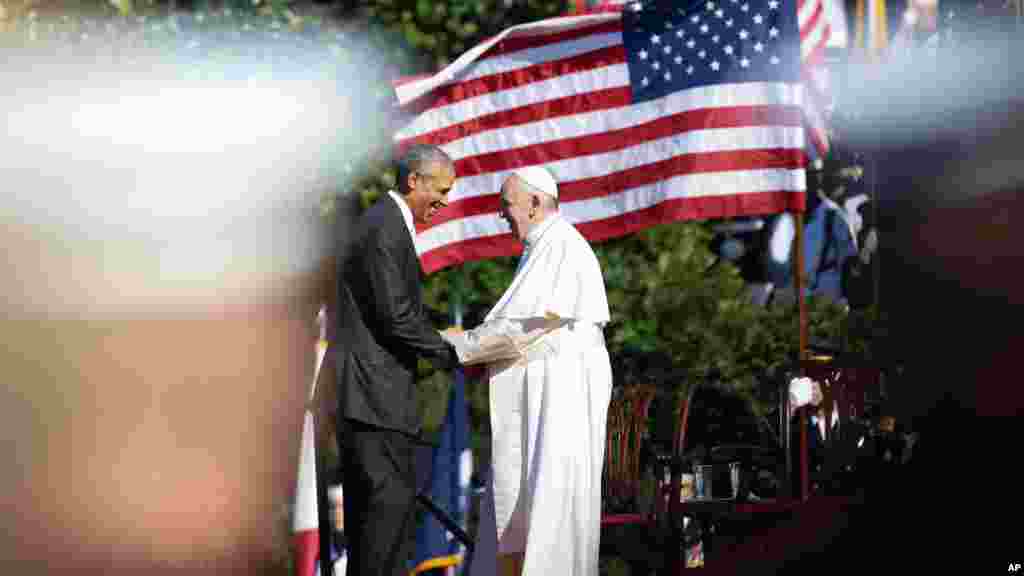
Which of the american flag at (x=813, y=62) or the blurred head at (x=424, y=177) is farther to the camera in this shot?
the american flag at (x=813, y=62)

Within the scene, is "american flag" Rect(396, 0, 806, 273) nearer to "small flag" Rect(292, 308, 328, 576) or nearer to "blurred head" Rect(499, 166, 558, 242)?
"small flag" Rect(292, 308, 328, 576)

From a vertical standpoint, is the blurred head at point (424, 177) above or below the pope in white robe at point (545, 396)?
above

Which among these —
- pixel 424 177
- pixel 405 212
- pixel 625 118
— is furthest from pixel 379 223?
pixel 625 118

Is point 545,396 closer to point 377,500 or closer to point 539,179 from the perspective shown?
point 377,500

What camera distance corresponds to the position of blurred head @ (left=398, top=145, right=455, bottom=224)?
23.4 ft

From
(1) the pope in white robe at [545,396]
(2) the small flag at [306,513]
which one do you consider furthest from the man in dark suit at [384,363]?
(2) the small flag at [306,513]

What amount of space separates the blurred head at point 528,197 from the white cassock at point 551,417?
6 centimetres

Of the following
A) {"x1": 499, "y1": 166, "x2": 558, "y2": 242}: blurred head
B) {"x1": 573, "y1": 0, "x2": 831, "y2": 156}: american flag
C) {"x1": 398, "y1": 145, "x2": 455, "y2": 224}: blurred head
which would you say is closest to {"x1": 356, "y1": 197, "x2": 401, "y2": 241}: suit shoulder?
{"x1": 398, "y1": 145, "x2": 455, "y2": 224}: blurred head

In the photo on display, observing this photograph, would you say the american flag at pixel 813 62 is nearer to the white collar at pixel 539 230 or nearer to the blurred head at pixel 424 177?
the white collar at pixel 539 230

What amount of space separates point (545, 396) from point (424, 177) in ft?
3.62

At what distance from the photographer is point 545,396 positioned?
7234 mm

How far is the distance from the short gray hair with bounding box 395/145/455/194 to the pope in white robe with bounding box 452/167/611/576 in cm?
43

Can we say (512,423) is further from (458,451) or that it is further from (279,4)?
(279,4)

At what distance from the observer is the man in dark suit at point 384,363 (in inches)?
276
